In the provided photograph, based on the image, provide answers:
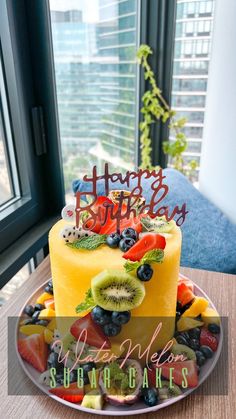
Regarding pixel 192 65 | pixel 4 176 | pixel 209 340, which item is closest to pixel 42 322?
pixel 209 340

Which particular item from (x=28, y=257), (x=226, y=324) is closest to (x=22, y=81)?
(x=28, y=257)

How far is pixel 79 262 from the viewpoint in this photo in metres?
0.62

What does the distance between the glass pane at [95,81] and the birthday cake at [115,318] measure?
39.9 inches

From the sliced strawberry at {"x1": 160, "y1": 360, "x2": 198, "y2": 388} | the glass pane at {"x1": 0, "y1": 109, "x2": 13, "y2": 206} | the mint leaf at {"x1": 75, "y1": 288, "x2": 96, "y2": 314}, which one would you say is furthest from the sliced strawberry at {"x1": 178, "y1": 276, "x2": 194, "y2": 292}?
the glass pane at {"x1": 0, "y1": 109, "x2": 13, "y2": 206}

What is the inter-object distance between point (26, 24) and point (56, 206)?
702 mm

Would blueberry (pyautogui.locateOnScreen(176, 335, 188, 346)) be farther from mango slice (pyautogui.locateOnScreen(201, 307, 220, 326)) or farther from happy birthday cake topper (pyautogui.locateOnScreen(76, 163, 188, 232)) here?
happy birthday cake topper (pyautogui.locateOnScreen(76, 163, 188, 232))

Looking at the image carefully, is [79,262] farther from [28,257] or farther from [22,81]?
[22,81]

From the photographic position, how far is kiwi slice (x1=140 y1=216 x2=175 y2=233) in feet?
2.35

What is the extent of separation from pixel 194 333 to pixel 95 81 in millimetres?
1464

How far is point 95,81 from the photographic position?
1.79 m

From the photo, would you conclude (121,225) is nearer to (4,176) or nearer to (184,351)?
(184,351)

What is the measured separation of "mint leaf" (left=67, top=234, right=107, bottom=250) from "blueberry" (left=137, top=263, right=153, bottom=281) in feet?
0.38

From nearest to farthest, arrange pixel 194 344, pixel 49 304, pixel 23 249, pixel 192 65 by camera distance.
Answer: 1. pixel 194 344
2. pixel 49 304
3. pixel 23 249
4. pixel 192 65

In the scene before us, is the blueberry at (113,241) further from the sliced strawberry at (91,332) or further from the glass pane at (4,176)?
the glass pane at (4,176)
